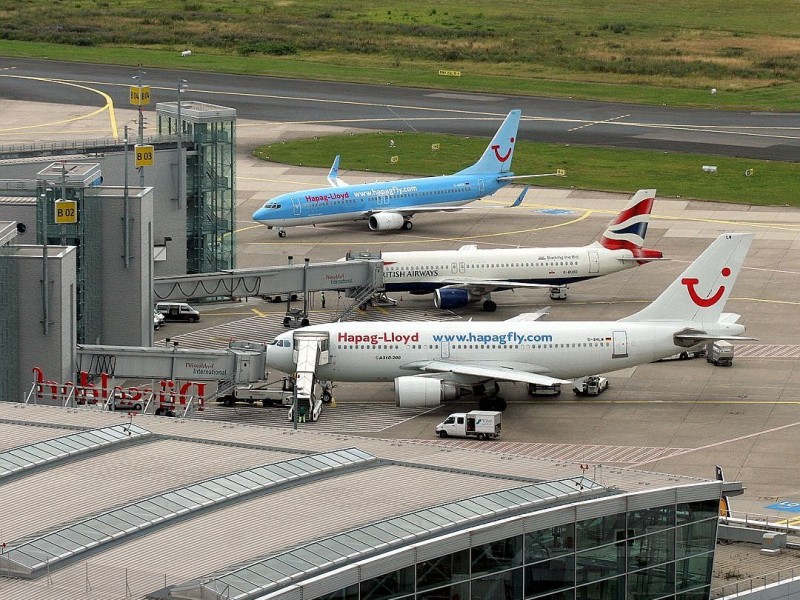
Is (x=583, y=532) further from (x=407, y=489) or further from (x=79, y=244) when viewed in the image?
(x=79, y=244)

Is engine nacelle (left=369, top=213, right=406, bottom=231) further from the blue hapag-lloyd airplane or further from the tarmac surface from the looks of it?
the tarmac surface

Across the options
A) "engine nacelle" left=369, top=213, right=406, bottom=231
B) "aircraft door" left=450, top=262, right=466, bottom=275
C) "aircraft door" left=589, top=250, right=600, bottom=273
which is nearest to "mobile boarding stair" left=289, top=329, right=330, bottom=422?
"aircraft door" left=450, top=262, right=466, bottom=275

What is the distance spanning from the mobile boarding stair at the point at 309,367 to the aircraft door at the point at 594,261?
28086 mm

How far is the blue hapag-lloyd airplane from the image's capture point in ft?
470

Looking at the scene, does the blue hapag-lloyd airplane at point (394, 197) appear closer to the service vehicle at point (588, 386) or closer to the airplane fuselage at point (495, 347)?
the airplane fuselage at point (495, 347)

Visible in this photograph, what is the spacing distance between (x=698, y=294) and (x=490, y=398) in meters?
13.4

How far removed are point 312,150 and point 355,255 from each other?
2309 inches

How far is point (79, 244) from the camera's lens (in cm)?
10062

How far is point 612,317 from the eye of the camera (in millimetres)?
118125

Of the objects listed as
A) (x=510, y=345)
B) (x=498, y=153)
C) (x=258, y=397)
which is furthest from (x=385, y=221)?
(x=510, y=345)

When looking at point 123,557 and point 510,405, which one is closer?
point 123,557

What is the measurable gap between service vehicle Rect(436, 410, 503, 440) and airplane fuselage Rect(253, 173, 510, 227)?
5305 centimetres

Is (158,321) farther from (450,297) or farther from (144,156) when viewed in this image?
(450,297)

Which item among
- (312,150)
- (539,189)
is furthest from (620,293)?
(312,150)
